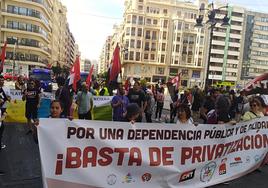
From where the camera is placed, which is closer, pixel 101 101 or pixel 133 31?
pixel 101 101

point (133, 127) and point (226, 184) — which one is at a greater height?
point (133, 127)

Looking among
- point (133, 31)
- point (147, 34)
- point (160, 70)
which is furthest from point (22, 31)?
point (160, 70)

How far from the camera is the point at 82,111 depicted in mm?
9664

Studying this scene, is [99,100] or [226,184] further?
[99,100]

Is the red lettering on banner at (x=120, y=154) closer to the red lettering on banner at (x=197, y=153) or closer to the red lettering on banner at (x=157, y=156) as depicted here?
the red lettering on banner at (x=157, y=156)

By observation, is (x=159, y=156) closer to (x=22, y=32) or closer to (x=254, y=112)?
(x=254, y=112)

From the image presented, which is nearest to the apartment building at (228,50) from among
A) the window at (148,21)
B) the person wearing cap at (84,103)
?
the window at (148,21)

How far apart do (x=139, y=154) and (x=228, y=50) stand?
113 metres

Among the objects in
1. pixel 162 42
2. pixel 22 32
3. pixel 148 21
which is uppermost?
pixel 148 21

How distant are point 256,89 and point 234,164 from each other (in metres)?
8.90

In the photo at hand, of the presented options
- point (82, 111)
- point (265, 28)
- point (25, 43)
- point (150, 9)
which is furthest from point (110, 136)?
point (265, 28)

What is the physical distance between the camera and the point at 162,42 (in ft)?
295

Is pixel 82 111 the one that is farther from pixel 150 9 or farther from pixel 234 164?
pixel 150 9

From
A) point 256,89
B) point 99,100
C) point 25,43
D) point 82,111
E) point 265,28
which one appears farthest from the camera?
point 265,28
